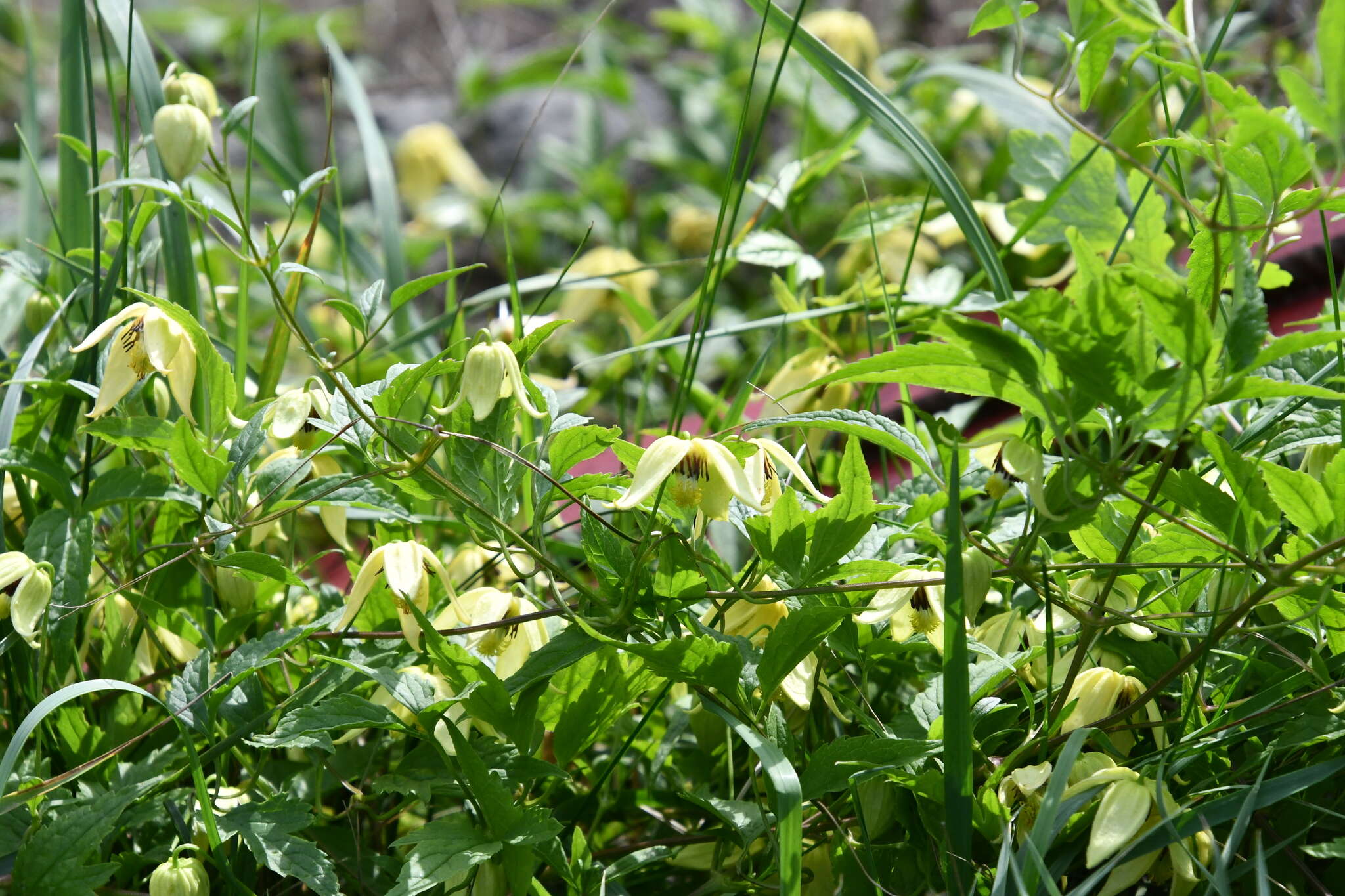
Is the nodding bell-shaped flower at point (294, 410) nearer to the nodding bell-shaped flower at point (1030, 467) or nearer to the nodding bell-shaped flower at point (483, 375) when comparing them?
the nodding bell-shaped flower at point (483, 375)

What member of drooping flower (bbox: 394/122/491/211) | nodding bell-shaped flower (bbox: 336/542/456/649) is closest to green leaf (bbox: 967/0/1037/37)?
nodding bell-shaped flower (bbox: 336/542/456/649)

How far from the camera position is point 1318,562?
583 mm

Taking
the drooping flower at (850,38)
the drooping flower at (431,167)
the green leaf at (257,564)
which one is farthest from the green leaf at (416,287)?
the drooping flower at (431,167)

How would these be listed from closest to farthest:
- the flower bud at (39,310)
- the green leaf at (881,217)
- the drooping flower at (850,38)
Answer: the flower bud at (39,310), the green leaf at (881,217), the drooping flower at (850,38)

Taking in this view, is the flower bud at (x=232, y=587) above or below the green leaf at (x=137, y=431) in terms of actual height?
below

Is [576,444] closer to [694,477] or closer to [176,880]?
[694,477]

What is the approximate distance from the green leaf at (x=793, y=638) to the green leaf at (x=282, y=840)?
0.84 ft

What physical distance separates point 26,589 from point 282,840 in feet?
0.70

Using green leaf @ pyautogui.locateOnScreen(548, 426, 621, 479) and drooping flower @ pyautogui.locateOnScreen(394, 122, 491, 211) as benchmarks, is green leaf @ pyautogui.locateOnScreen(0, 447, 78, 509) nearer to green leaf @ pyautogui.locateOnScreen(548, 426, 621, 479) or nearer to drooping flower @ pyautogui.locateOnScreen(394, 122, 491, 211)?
green leaf @ pyautogui.locateOnScreen(548, 426, 621, 479)

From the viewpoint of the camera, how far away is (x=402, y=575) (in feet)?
2.04

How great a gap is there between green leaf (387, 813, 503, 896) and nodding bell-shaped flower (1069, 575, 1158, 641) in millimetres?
355

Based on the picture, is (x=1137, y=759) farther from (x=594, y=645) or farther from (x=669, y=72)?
(x=669, y=72)

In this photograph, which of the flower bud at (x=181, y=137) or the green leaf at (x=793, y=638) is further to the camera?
the flower bud at (x=181, y=137)

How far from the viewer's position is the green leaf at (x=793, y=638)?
1.89 feet
